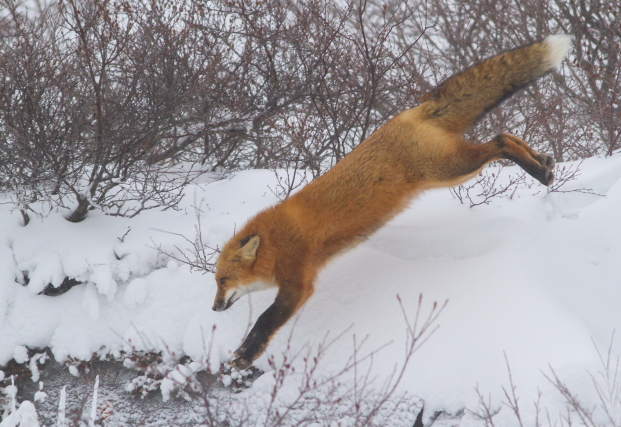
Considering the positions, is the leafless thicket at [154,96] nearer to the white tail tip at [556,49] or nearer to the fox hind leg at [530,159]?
the white tail tip at [556,49]

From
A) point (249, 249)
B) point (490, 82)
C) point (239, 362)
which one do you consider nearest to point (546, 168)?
point (490, 82)

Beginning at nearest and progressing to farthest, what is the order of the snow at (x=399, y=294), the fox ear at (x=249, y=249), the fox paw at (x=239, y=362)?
the snow at (x=399, y=294) < the fox paw at (x=239, y=362) < the fox ear at (x=249, y=249)

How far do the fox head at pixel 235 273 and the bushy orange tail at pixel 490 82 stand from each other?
196 centimetres

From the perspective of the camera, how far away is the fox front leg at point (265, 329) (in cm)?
363

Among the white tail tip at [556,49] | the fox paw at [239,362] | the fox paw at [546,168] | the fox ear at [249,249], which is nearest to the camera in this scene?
the fox paw at [239,362]

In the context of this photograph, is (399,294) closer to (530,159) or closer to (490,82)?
(530,159)

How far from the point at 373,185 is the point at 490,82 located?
4.49 feet

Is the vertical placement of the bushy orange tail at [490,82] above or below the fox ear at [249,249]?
above

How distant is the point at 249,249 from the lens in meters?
3.78

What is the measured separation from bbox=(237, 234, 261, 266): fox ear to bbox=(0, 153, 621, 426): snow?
58cm

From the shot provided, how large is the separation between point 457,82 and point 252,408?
3.15 m

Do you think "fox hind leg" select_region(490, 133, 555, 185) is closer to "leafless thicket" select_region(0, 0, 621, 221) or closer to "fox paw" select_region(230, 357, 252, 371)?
"leafless thicket" select_region(0, 0, 621, 221)

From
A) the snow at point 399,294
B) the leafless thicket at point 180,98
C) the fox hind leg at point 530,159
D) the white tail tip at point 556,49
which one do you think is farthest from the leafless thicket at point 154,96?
the fox hind leg at point 530,159

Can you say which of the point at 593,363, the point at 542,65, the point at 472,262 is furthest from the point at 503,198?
the point at 593,363
